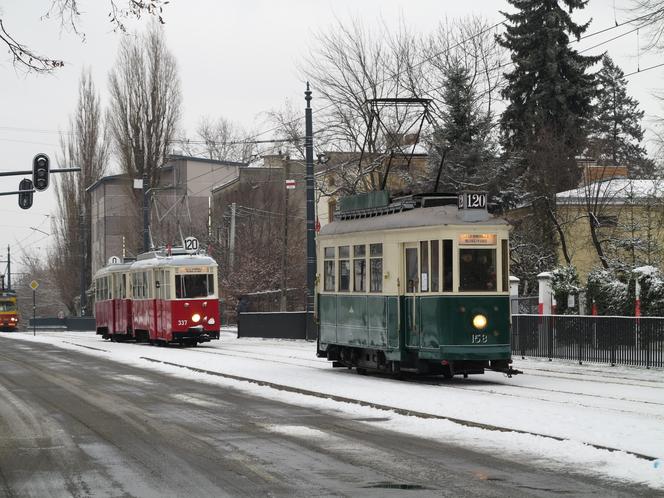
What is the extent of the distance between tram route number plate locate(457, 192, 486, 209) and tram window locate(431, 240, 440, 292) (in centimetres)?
82

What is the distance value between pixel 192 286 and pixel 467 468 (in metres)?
28.8

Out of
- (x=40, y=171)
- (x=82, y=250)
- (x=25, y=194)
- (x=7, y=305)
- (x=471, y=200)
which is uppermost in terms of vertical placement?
(x=40, y=171)

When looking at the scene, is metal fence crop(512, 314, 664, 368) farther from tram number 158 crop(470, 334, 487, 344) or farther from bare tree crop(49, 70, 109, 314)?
bare tree crop(49, 70, 109, 314)

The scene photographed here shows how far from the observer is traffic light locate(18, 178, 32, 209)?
3984 centimetres

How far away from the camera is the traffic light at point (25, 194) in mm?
39844

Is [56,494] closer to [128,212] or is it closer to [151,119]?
[151,119]

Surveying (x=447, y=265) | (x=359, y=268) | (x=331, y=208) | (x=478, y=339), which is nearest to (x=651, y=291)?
(x=359, y=268)

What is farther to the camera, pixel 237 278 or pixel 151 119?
pixel 151 119

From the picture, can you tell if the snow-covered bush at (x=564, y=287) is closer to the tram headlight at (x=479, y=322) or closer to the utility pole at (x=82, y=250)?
the tram headlight at (x=479, y=322)

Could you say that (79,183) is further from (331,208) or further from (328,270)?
(328,270)

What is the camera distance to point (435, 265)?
20.2 metres

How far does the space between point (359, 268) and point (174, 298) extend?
670 inches

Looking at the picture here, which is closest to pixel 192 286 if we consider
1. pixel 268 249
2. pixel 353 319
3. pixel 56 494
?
pixel 353 319

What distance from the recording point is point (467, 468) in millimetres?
10617
